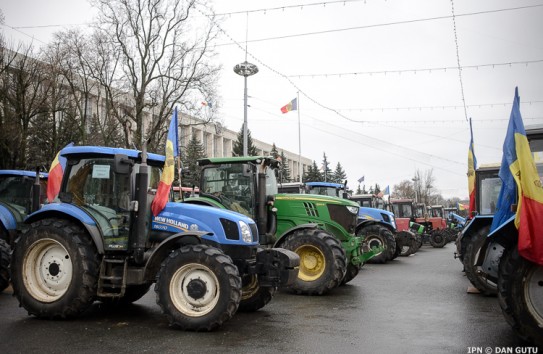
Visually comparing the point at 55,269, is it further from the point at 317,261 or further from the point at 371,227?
the point at 371,227

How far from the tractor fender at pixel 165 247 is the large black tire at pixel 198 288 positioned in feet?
0.65

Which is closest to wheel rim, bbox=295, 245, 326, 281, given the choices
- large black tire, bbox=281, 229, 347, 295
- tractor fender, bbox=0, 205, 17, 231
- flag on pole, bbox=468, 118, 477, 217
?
large black tire, bbox=281, 229, 347, 295

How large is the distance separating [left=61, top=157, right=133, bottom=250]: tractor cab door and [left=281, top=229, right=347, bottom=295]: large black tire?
4.07 meters

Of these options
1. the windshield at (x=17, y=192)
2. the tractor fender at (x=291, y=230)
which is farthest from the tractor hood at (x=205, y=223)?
the windshield at (x=17, y=192)

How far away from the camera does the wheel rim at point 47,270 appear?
6961 mm

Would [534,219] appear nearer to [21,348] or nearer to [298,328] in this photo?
[298,328]

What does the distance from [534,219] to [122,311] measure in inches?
235

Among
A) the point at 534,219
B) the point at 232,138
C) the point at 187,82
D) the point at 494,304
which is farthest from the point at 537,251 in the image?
the point at 232,138

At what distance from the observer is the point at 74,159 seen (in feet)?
24.2

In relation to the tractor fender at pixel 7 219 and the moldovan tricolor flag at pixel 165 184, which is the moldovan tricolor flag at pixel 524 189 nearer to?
the moldovan tricolor flag at pixel 165 184

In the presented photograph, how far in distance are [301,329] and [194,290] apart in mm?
1559

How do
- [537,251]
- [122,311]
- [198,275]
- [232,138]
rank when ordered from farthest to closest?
[232,138] < [122,311] < [198,275] < [537,251]

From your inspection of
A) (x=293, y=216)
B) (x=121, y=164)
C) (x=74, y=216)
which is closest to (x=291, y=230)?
(x=293, y=216)

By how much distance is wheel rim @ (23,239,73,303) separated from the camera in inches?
274
